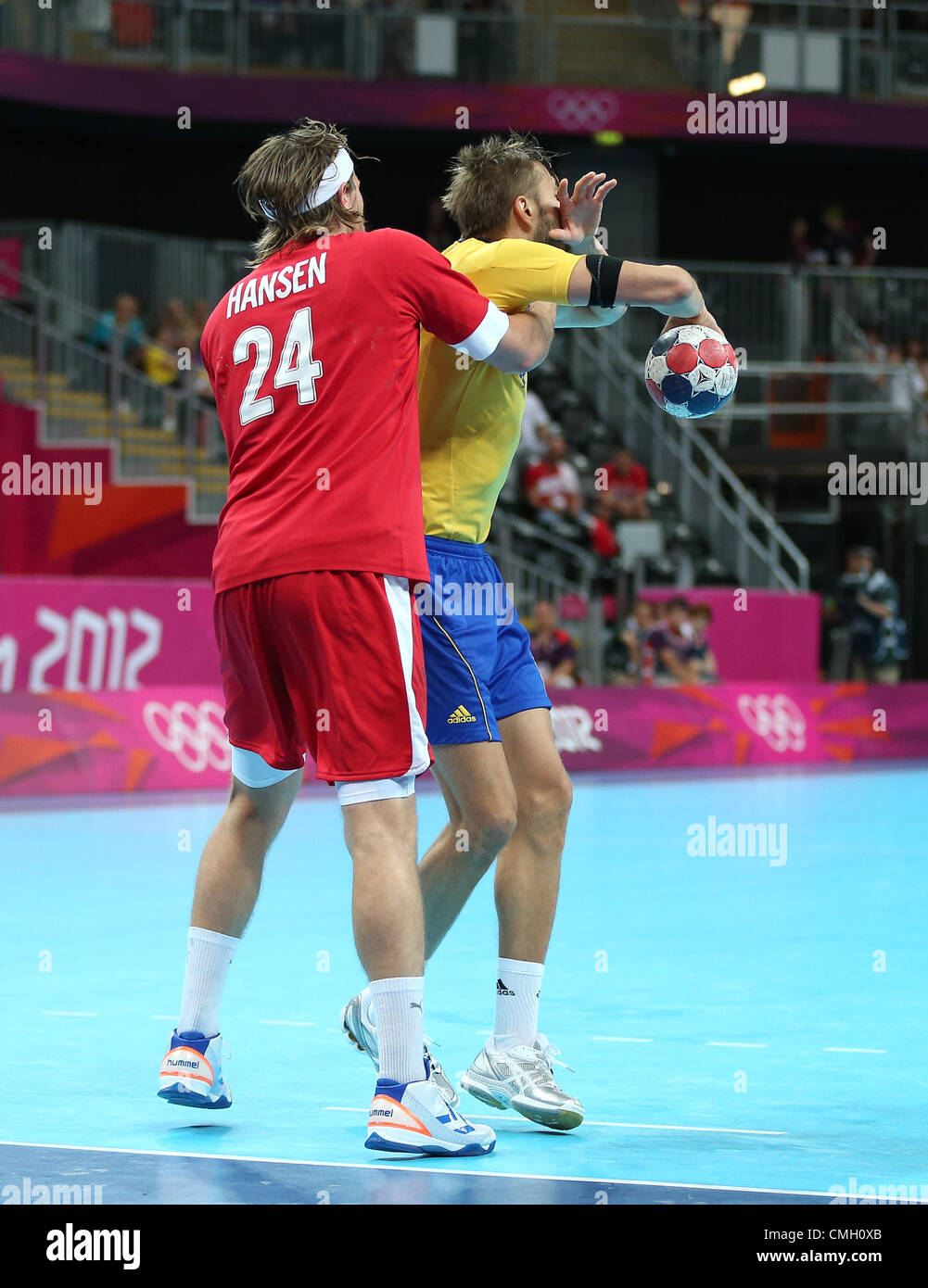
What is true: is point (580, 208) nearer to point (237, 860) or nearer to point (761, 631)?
point (237, 860)

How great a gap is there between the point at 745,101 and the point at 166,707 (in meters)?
16.2

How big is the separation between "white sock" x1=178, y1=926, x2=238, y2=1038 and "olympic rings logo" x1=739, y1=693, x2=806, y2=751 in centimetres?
1409

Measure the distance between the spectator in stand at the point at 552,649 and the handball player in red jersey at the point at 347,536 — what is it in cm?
1300

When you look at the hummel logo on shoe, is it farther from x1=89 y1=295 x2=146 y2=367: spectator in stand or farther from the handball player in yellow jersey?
x1=89 y1=295 x2=146 y2=367: spectator in stand

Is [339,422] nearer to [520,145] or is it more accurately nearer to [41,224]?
[520,145]

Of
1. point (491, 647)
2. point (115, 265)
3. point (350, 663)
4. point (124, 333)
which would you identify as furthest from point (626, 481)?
point (350, 663)

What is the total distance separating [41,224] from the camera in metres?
20.7

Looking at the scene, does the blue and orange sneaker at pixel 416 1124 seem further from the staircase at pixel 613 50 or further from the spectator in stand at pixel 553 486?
the staircase at pixel 613 50

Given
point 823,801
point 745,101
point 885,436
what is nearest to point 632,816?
point 823,801

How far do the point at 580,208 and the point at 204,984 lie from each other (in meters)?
2.34

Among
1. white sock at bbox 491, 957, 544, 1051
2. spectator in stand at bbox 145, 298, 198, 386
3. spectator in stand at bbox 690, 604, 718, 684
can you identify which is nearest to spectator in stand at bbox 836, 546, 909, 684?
spectator in stand at bbox 690, 604, 718, 684

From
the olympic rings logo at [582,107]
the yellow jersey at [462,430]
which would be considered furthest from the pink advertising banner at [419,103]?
the yellow jersey at [462,430]

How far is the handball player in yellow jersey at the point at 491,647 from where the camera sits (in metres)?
4.99

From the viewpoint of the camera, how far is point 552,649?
699 inches
